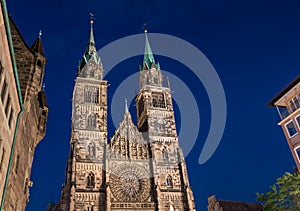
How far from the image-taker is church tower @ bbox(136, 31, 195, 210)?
134 ft

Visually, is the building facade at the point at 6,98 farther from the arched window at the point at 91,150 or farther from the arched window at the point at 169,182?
the arched window at the point at 169,182

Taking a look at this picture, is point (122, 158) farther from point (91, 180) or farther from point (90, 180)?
point (90, 180)

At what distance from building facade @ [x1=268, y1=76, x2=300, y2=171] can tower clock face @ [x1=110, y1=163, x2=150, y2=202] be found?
21.8 metres

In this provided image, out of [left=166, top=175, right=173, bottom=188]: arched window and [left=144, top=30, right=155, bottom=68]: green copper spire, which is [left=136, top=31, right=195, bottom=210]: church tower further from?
[left=144, top=30, right=155, bottom=68]: green copper spire

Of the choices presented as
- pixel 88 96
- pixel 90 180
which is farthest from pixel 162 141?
pixel 88 96

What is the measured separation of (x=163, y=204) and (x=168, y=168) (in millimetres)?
5852

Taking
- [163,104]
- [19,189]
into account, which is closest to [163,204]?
[163,104]

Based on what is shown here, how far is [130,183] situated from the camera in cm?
4078

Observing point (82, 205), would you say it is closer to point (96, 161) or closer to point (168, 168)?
point (96, 161)

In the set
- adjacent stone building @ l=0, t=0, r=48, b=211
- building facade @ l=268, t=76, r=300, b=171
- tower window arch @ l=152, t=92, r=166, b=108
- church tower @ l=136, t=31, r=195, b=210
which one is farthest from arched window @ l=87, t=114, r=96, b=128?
building facade @ l=268, t=76, r=300, b=171

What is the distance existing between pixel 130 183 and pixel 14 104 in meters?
29.8

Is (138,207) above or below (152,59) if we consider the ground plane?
below

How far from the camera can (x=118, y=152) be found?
4331 cm

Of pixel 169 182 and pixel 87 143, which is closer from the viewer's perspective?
pixel 87 143
